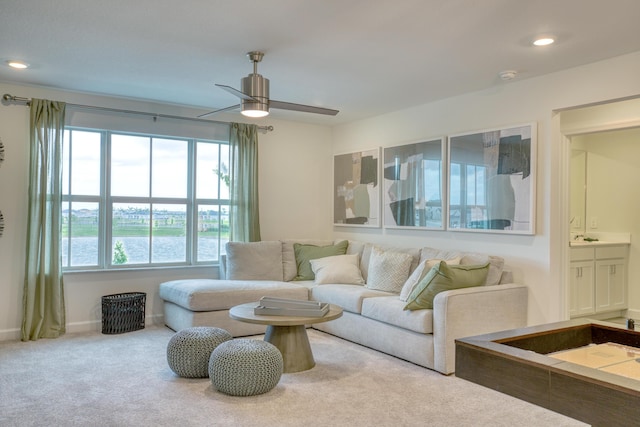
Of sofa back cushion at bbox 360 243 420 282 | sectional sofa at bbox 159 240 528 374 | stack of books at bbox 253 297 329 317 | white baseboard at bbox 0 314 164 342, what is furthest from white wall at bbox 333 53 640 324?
white baseboard at bbox 0 314 164 342

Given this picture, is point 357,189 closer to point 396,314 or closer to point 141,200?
point 396,314

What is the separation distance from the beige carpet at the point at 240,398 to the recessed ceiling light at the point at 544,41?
2.30m

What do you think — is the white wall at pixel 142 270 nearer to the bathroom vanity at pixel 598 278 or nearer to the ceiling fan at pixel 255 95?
the ceiling fan at pixel 255 95

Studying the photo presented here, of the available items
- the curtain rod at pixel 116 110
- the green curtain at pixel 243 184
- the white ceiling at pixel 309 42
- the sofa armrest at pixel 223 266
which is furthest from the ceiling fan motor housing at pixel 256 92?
the sofa armrest at pixel 223 266

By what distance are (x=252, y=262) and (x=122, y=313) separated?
138 centimetres

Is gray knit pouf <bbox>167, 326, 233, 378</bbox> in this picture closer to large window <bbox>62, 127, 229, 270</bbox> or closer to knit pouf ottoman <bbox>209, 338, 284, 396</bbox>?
knit pouf ottoman <bbox>209, 338, 284, 396</bbox>

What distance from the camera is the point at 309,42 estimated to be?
11.1ft

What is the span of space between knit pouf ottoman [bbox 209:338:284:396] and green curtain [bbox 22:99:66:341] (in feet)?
7.57

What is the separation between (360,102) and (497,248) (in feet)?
6.52

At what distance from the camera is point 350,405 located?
3.06 m

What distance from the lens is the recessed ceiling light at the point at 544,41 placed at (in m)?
3.23

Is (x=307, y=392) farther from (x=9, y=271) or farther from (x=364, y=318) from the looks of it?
(x=9, y=271)

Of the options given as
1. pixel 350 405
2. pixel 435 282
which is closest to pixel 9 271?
pixel 350 405

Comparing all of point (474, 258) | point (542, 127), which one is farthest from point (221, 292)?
point (542, 127)
